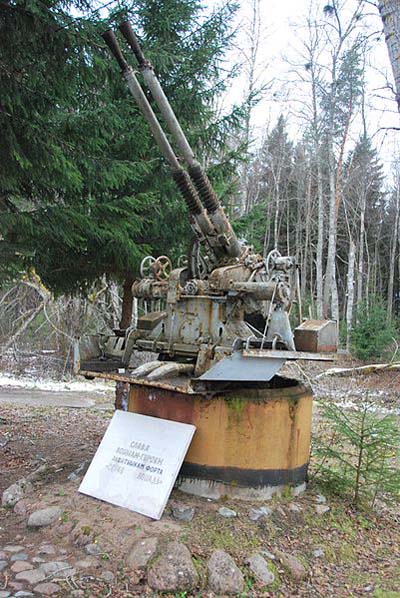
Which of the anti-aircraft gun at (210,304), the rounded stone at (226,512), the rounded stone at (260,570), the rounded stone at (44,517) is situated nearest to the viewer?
the rounded stone at (260,570)

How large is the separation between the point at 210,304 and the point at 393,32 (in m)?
2.59

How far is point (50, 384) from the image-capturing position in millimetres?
11594

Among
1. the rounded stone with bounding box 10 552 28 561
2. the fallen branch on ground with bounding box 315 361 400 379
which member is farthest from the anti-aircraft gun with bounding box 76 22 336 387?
the fallen branch on ground with bounding box 315 361 400 379

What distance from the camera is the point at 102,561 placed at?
377cm

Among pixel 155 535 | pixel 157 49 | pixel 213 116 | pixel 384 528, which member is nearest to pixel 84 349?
pixel 155 535

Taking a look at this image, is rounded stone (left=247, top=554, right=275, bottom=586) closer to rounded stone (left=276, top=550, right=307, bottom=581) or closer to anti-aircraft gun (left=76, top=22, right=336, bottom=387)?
rounded stone (left=276, top=550, right=307, bottom=581)

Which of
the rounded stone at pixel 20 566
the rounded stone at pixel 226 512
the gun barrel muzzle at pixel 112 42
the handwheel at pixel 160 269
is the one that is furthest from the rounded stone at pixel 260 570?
the gun barrel muzzle at pixel 112 42

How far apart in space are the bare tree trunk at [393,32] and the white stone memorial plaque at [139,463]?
323 centimetres

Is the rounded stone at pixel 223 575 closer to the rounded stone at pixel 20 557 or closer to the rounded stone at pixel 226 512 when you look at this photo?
the rounded stone at pixel 226 512

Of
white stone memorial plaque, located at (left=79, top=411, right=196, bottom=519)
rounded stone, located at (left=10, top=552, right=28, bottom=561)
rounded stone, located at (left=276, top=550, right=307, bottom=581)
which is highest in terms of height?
white stone memorial plaque, located at (left=79, top=411, right=196, bottom=519)

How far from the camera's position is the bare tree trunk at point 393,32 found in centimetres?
449

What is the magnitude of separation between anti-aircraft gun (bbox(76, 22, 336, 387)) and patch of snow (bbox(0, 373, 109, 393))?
19.7 feet

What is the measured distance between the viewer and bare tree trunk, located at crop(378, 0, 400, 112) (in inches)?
177

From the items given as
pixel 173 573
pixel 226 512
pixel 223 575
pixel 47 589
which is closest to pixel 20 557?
pixel 47 589
